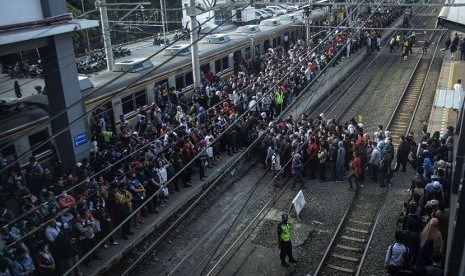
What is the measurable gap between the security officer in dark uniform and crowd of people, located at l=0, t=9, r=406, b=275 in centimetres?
182

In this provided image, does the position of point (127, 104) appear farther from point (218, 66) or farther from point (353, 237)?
point (353, 237)

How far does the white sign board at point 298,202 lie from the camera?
12.1 meters

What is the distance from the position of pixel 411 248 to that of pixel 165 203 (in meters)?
6.53

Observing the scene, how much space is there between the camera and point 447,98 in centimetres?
1617

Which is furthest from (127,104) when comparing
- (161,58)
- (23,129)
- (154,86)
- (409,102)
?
(409,102)

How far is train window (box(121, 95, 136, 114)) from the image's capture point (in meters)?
16.9

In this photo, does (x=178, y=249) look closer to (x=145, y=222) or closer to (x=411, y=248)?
(x=145, y=222)

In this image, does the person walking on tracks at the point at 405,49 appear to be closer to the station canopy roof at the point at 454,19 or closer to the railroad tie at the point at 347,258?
the station canopy roof at the point at 454,19

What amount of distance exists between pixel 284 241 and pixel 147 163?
4.02m

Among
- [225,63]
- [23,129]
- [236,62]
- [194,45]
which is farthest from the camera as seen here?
[236,62]

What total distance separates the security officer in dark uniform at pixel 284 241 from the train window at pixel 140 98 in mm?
9317

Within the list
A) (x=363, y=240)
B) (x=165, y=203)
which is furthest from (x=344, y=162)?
(x=165, y=203)

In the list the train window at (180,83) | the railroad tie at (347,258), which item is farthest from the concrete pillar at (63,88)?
the railroad tie at (347,258)

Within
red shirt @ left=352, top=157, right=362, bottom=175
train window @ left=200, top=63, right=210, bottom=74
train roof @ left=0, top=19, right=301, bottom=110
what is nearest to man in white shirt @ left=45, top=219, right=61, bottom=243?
train roof @ left=0, top=19, right=301, bottom=110
